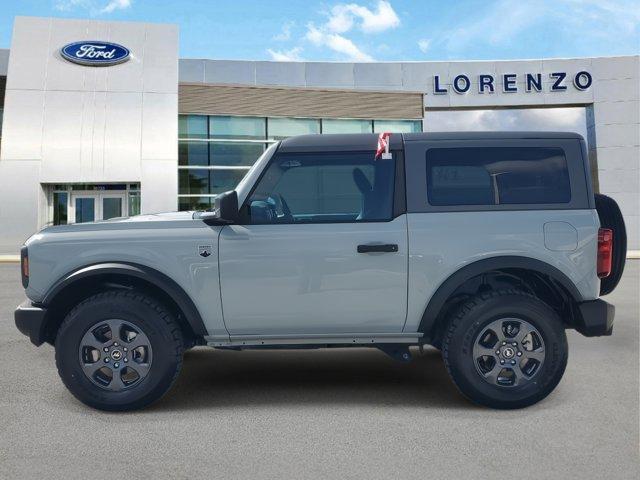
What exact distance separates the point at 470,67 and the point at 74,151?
64.9ft

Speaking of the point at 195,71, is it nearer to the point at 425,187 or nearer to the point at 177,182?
the point at 177,182

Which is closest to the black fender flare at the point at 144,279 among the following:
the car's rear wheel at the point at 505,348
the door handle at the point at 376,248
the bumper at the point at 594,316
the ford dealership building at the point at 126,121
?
the door handle at the point at 376,248

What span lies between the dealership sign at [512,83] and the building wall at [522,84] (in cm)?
8

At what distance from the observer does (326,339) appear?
4.13 meters

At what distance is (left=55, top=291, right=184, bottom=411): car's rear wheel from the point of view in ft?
13.2

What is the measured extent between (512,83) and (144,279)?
2938cm

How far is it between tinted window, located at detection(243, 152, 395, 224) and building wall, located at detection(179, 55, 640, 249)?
26272mm

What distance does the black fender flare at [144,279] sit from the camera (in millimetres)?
4047

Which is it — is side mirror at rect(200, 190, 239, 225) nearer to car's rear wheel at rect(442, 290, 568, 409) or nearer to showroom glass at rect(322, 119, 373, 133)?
car's rear wheel at rect(442, 290, 568, 409)

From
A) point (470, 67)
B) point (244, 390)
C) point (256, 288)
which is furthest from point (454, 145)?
point (470, 67)

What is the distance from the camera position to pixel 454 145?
422 centimetres

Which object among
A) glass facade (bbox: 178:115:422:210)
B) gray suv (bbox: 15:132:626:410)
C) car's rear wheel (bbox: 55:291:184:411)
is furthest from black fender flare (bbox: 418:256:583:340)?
glass facade (bbox: 178:115:422:210)

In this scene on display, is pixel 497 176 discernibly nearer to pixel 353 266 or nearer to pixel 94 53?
pixel 353 266

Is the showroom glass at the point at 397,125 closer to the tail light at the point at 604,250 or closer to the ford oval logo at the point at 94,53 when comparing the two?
the ford oval logo at the point at 94,53
